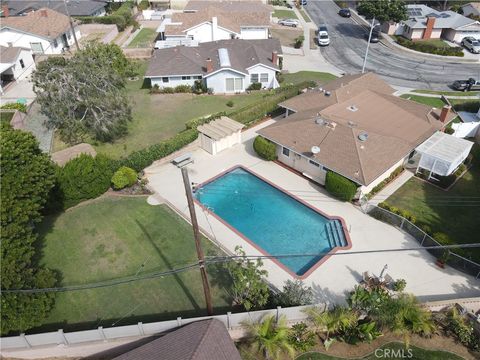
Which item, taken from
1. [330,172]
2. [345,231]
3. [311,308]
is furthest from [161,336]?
[330,172]

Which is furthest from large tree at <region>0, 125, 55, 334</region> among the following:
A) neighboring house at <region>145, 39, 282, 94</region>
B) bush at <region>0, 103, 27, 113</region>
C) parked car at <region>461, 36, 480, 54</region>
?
parked car at <region>461, 36, 480, 54</region>

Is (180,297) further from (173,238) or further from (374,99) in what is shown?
(374,99)

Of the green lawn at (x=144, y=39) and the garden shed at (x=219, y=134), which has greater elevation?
the green lawn at (x=144, y=39)

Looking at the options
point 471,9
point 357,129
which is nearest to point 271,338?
point 357,129

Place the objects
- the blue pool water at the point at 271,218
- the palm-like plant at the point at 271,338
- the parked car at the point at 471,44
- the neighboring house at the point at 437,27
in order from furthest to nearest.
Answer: the neighboring house at the point at 437,27 < the parked car at the point at 471,44 < the blue pool water at the point at 271,218 < the palm-like plant at the point at 271,338


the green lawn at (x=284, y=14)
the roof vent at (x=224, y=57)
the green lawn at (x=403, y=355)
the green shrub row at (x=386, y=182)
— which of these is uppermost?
the roof vent at (x=224, y=57)

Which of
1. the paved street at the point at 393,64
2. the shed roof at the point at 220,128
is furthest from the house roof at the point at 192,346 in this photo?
the paved street at the point at 393,64

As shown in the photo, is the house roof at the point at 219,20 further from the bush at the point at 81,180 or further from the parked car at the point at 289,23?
the bush at the point at 81,180

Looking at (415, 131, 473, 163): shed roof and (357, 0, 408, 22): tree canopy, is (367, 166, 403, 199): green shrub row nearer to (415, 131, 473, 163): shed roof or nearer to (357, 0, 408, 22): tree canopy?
(415, 131, 473, 163): shed roof
